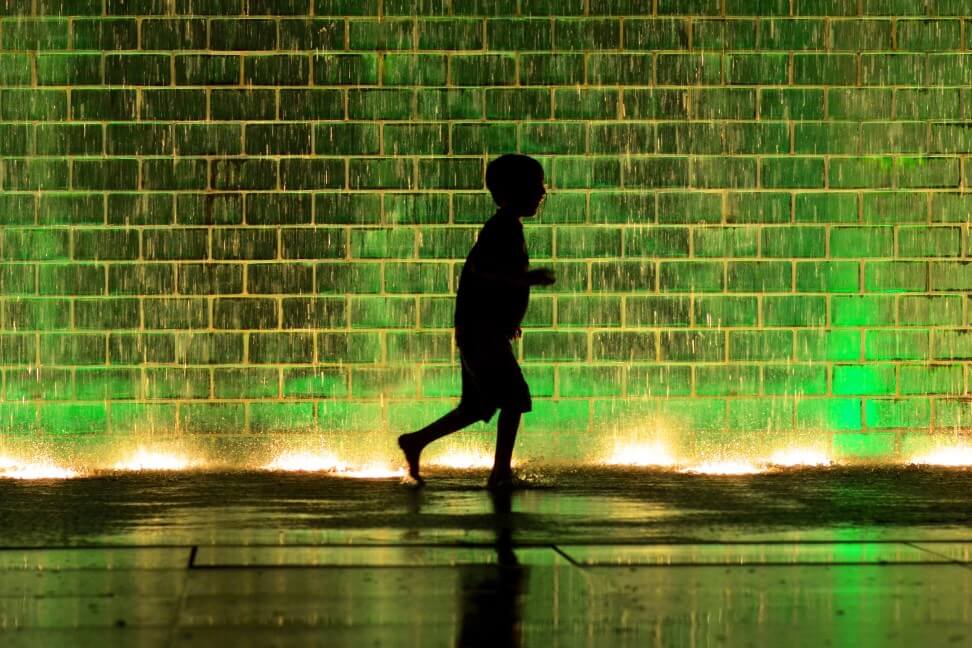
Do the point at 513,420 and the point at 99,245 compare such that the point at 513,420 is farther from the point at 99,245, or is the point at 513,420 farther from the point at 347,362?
the point at 99,245

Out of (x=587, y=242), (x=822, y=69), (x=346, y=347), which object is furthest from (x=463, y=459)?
(x=822, y=69)

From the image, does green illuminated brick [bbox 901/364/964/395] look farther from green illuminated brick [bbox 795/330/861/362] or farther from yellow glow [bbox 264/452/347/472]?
yellow glow [bbox 264/452/347/472]

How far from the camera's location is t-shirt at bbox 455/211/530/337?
33.0 feet

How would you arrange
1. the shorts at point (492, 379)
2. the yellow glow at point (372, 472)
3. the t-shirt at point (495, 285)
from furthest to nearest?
1. the yellow glow at point (372, 472)
2. the shorts at point (492, 379)
3. the t-shirt at point (495, 285)

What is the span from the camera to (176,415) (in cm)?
1194

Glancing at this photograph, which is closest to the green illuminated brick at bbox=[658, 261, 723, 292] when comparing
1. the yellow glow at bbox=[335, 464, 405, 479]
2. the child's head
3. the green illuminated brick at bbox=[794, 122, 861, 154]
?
the green illuminated brick at bbox=[794, 122, 861, 154]

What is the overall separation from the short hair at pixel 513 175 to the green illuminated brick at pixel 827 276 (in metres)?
2.65

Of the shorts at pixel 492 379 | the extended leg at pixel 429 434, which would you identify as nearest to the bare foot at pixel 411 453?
the extended leg at pixel 429 434

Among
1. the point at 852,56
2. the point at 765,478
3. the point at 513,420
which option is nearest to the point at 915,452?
the point at 765,478

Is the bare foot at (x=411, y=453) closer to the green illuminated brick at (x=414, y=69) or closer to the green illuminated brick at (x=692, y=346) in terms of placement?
the green illuminated brick at (x=692, y=346)

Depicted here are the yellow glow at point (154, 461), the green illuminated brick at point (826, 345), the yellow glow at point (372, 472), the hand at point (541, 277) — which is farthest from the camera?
the green illuminated brick at point (826, 345)

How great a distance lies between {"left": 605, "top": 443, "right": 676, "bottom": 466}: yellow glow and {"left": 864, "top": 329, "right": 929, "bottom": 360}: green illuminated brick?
1391 millimetres

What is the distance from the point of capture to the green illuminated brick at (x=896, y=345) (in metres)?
12.2

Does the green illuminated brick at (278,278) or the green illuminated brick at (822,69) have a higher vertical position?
the green illuminated brick at (822,69)
